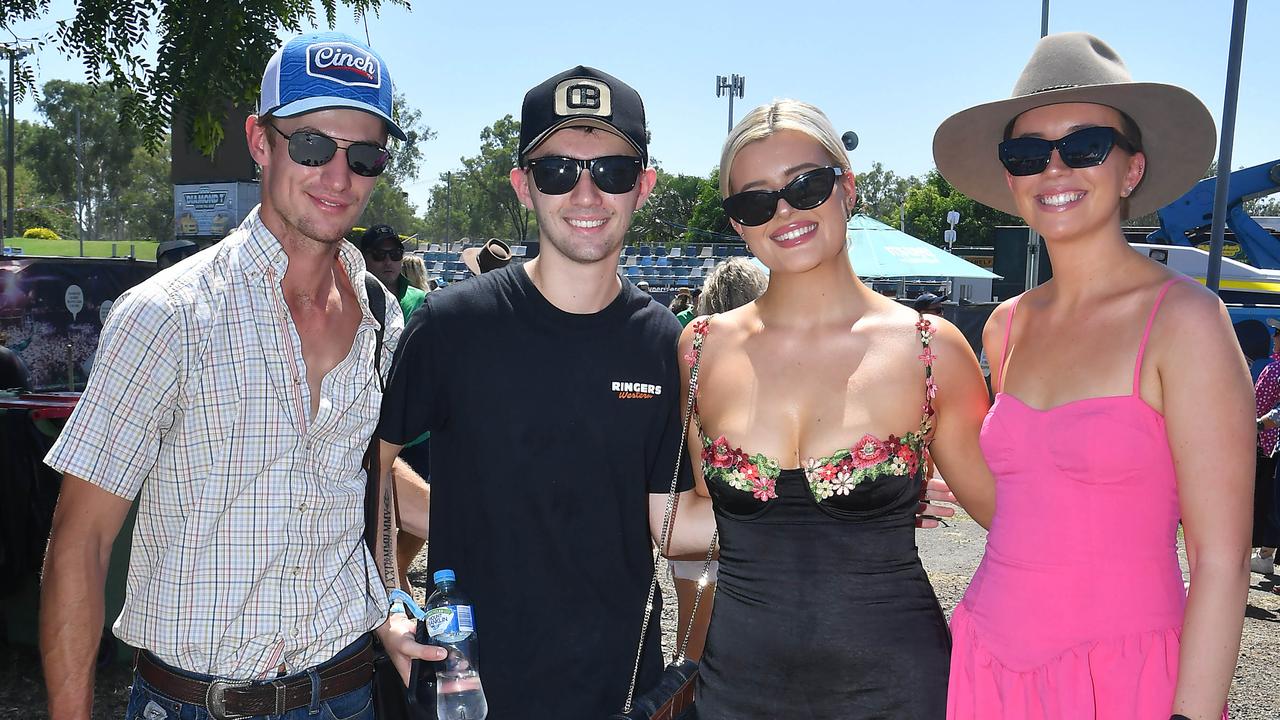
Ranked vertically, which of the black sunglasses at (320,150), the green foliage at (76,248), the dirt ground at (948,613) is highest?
the green foliage at (76,248)

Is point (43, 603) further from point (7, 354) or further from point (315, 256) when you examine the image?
point (7, 354)

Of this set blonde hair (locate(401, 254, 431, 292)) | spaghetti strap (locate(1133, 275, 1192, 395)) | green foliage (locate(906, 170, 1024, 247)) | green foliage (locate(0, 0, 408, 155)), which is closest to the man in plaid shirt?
spaghetti strap (locate(1133, 275, 1192, 395))

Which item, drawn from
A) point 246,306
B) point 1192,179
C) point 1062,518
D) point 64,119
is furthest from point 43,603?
point 64,119

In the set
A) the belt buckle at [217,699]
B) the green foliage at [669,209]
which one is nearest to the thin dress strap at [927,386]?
the belt buckle at [217,699]

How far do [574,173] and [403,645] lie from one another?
128cm

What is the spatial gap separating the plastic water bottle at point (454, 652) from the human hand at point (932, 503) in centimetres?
123

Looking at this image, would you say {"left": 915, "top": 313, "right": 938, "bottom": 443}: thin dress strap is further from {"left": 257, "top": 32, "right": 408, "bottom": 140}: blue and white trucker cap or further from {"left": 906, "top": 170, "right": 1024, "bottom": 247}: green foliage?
{"left": 906, "top": 170, "right": 1024, "bottom": 247}: green foliage

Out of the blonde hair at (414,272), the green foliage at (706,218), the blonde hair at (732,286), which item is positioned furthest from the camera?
the green foliage at (706,218)

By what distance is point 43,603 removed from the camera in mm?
1851

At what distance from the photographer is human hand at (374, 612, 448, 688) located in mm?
2066

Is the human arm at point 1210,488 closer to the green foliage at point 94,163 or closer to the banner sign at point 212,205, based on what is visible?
the banner sign at point 212,205

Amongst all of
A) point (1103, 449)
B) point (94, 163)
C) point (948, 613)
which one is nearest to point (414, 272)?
point (948, 613)

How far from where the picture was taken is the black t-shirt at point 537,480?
7.46 ft

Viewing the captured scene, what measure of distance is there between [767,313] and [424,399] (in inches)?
40.0
